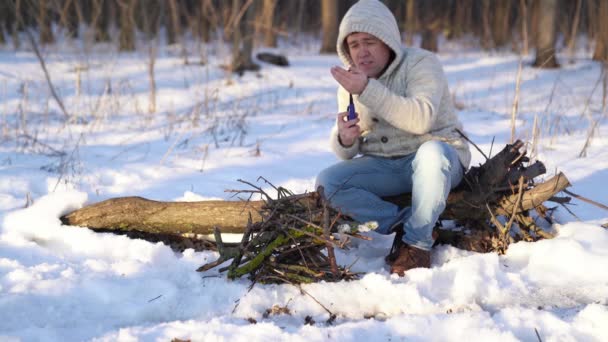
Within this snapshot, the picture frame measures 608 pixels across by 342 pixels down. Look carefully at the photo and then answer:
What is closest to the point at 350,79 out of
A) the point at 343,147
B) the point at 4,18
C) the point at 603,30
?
the point at 343,147

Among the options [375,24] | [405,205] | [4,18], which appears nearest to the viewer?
[375,24]

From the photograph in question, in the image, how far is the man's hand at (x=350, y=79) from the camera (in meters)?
2.47

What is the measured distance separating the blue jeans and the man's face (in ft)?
1.38

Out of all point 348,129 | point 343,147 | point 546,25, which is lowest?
point 343,147

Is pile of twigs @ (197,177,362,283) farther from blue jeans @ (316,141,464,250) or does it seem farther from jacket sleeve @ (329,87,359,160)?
jacket sleeve @ (329,87,359,160)

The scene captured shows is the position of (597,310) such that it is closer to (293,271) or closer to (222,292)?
(293,271)

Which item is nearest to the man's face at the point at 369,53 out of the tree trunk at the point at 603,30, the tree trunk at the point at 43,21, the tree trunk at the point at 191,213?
the tree trunk at the point at 191,213

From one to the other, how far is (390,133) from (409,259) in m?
0.64

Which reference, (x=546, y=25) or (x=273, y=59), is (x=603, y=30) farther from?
(x=273, y=59)

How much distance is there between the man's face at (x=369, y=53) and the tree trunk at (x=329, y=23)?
925 centimetres

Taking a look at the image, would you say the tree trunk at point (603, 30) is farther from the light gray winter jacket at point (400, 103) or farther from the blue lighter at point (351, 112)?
the blue lighter at point (351, 112)

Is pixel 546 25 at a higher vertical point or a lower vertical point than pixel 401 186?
higher

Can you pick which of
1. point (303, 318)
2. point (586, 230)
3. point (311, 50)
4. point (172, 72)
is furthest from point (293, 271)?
point (311, 50)

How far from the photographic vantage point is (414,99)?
2580 mm
